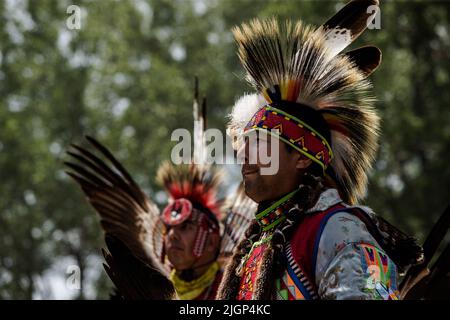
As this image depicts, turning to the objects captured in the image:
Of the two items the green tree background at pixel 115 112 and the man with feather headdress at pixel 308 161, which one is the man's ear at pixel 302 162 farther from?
the green tree background at pixel 115 112

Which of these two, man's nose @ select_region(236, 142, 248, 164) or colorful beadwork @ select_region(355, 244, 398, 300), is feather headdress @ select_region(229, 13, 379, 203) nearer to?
man's nose @ select_region(236, 142, 248, 164)

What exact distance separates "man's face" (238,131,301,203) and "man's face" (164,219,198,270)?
2.20m

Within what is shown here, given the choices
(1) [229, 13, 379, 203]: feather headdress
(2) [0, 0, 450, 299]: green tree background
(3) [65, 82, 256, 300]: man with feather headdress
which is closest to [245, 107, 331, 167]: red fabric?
(1) [229, 13, 379, 203]: feather headdress

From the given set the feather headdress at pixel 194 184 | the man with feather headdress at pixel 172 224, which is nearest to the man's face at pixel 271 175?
the man with feather headdress at pixel 172 224

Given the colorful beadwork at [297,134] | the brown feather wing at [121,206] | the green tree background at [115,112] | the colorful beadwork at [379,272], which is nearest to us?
the colorful beadwork at [379,272]

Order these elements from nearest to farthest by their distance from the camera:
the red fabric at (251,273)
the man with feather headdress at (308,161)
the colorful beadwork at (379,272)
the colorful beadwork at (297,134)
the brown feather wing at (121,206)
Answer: the colorful beadwork at (379,272) < the man with feather headdress at (308,161) < the red fabric at (251,273) < the colorful beadwork at (297,134) < the brown feather wing at (121,206)

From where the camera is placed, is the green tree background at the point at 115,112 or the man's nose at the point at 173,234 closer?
the man's nose at the point at 173,234

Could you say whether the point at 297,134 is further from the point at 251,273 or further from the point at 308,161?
the point at 251,273

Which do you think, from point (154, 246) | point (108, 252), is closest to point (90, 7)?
point (154, 246)

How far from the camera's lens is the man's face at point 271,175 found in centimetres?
303

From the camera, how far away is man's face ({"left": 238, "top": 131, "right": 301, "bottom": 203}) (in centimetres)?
303

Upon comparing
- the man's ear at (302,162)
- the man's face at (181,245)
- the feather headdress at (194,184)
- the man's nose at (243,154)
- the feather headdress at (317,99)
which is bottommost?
the man's face at (181,245)

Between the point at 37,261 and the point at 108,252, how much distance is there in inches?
584

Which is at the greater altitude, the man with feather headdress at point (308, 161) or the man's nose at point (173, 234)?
the man with feather headdress at point (308, 161)
